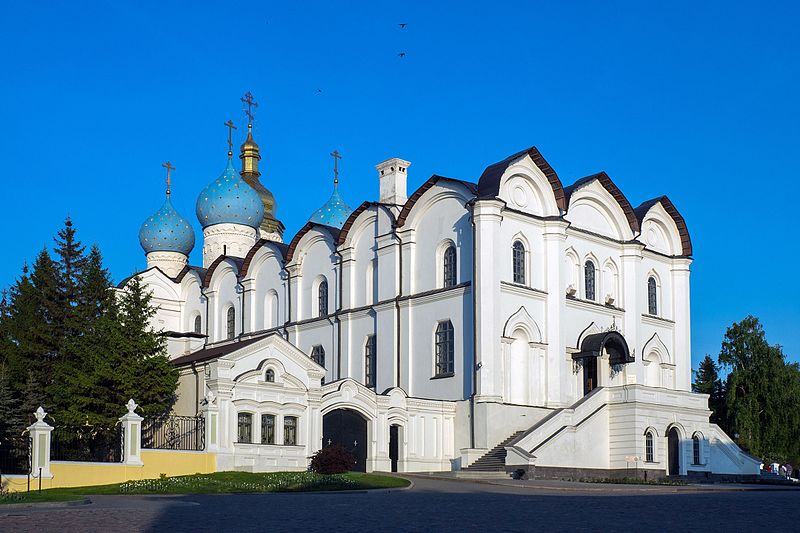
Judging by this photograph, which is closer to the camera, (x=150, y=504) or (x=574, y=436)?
(x=150, y=504)

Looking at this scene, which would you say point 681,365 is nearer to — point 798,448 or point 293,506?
point 798,448

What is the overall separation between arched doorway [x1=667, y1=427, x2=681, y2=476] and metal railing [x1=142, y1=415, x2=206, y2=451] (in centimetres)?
1617

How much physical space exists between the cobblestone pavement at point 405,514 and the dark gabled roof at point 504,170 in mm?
16519

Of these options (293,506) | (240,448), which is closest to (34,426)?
(240,448)

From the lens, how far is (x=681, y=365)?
42125 mm

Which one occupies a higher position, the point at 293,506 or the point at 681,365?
the point at 681,365

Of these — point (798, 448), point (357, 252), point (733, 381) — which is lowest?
point (798, 448)

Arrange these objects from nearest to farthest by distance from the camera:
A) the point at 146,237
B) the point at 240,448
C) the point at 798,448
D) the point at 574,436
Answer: the point at 240,448, the point at 574,436, the point at 798,448, the point at 146,237

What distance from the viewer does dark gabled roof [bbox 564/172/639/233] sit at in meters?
39.0

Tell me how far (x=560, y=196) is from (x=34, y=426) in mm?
20165

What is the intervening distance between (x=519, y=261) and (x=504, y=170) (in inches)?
131

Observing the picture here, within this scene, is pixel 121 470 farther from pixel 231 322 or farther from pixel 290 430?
pixel 231 322

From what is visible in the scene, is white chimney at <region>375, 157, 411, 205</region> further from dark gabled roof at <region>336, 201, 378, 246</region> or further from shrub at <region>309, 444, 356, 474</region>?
shrub at <region>309, 444, 356, 474</region>

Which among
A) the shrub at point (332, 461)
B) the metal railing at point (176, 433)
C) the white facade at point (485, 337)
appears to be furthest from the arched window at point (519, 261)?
the metal railing at point (176, 433)
